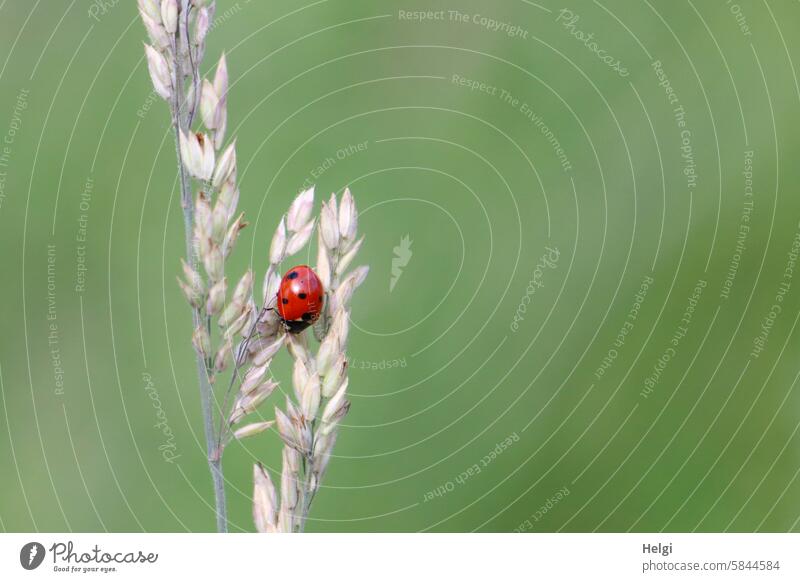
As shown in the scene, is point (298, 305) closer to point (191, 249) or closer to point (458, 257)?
point (191, 249)

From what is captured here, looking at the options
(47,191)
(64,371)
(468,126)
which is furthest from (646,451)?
(47,191)

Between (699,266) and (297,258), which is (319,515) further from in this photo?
(699,266)
